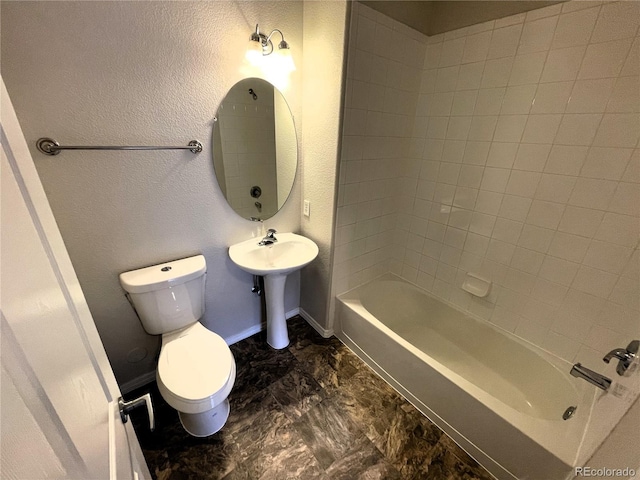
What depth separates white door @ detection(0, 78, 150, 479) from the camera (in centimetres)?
29

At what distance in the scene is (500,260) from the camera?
168 centimetres

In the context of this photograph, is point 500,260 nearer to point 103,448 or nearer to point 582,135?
point 582,135

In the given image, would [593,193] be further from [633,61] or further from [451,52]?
[451,52]

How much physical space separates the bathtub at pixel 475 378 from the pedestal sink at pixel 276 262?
1.46 ft

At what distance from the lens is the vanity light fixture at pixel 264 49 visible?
139cm

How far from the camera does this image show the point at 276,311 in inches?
73.6

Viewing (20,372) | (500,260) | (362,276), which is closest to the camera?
(20,372)

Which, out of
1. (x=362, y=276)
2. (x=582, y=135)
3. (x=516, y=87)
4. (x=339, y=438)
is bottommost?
(x=339, y=438)

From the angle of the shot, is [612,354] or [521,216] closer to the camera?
[612,354]

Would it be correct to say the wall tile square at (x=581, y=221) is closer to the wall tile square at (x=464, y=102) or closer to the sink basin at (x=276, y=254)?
the wall tile square at (x=464, y=102)

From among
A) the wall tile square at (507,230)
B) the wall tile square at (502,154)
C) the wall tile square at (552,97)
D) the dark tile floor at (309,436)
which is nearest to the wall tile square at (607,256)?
the wall tile square at (507,230)

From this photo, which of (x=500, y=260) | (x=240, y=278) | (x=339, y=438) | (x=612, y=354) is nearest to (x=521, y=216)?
(x=500, y=260)

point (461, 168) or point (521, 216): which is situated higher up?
point (461, 168)

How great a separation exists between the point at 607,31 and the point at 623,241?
0.93 meters
